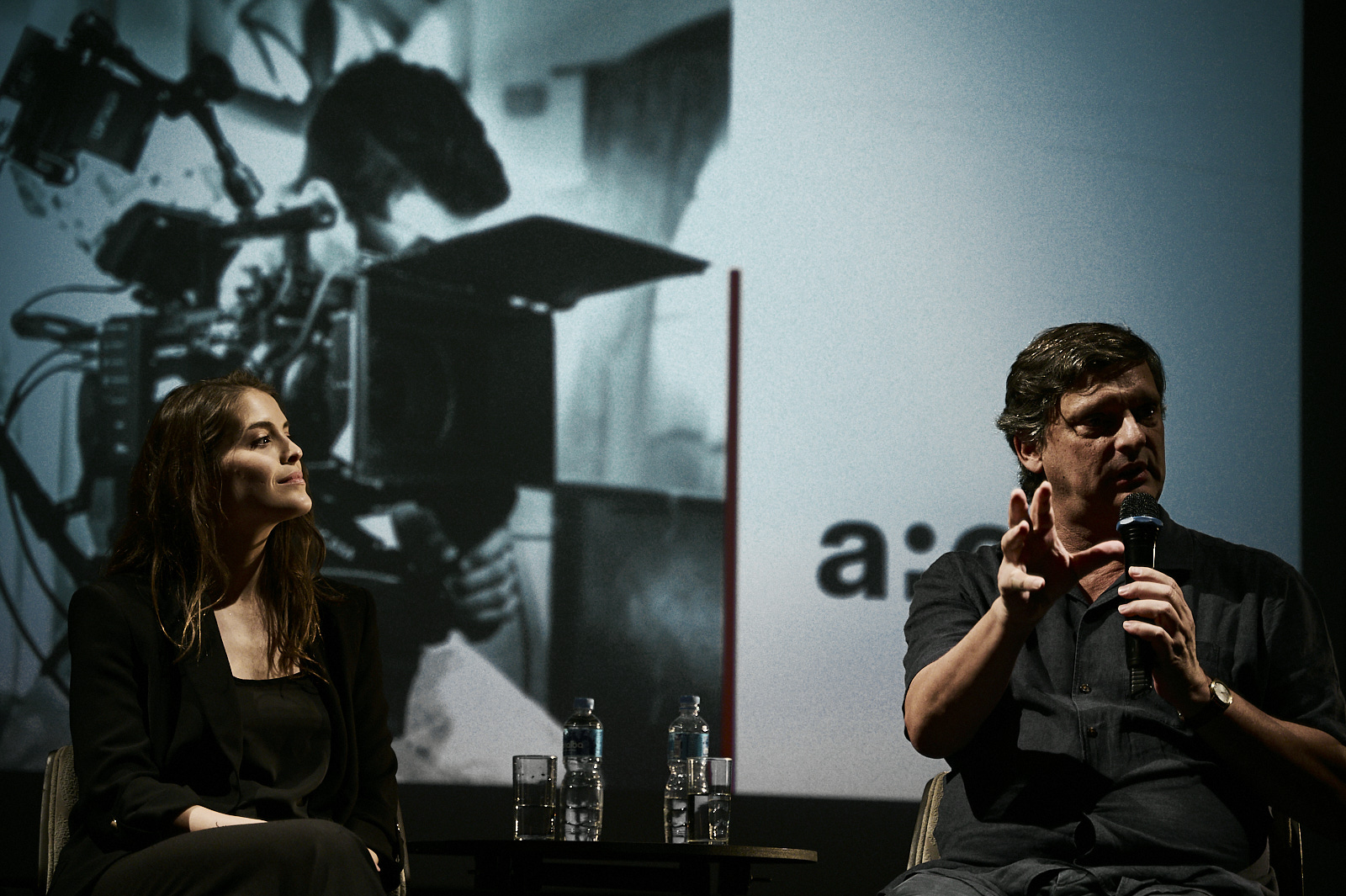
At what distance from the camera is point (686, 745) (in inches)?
104

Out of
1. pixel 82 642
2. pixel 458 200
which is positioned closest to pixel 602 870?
pixel 82 642

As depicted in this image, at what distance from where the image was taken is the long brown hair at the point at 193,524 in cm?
193

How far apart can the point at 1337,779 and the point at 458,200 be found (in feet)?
7.47

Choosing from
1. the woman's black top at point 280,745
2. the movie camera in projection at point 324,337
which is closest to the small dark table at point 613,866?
the woman's black top at point 280,745

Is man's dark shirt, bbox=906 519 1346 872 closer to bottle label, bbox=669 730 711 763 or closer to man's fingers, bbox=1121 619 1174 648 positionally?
man's fingers, bbox=1121 619 1174 648

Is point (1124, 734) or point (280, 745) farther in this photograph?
point (280, 745)

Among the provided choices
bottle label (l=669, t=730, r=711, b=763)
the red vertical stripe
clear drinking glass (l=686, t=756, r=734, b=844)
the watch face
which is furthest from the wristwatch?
the red vertical stripe

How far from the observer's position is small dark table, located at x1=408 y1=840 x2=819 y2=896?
2049 millimetres

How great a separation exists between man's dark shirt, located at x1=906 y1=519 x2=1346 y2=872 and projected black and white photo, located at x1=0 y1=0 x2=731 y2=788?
52.5 inches

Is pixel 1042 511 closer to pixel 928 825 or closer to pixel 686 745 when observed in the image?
pixel 928 825

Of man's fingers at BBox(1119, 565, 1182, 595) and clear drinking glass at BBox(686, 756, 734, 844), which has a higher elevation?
man's fingers at BBox(1119, 565, 1182, 595)

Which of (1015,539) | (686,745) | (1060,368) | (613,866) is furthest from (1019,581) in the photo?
(686,745)

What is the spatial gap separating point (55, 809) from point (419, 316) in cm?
149

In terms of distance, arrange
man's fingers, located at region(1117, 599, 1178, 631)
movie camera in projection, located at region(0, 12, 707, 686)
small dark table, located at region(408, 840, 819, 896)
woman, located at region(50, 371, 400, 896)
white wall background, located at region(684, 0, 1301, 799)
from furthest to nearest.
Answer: movie camera in projection, located at region(0, 12, 707, 686) → white wall background, located at region(684, 0, 1301, 799) → small dark table, located at region(408, 840, 819, 896) → woman, located at region(50, 371, 400, 896) → man's fingers, located at region(1117, 599, 1178, 631)
